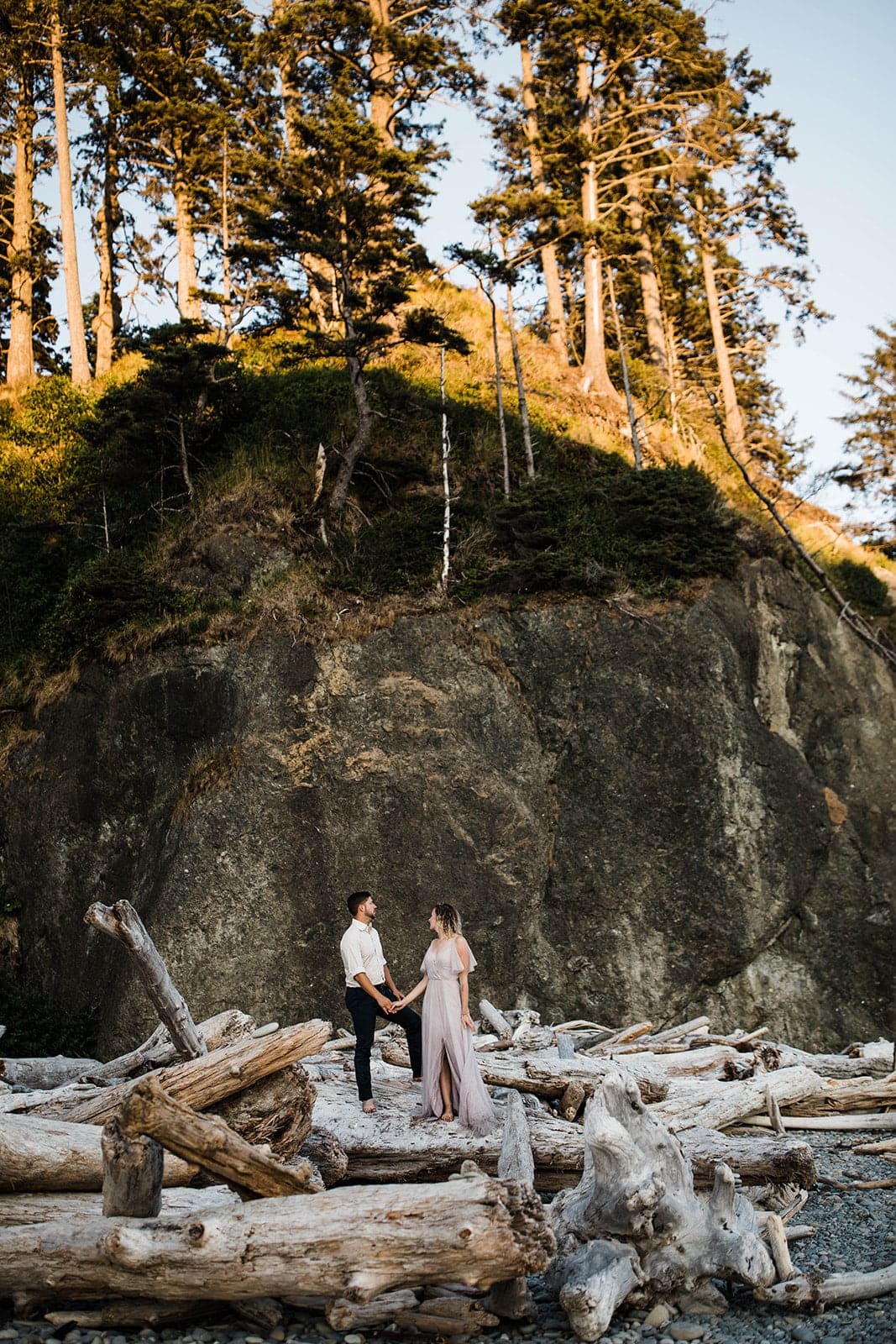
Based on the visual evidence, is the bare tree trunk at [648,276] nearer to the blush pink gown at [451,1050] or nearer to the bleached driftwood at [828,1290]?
the blush pink gown at [451,1050]

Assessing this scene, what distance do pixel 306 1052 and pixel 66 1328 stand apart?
76.6 inches

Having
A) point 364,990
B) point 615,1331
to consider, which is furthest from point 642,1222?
point 364,990

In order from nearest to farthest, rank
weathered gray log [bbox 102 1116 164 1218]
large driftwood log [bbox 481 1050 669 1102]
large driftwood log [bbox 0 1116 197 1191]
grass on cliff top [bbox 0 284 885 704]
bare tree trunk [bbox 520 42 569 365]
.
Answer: weathered gray log [bbox 102 1116 164 1218] < large driftwood log [bbox 0 1116 197 1191] < large driftwood log [bbox 481 1050 669 1102] < grass on cliff top [bbox 0 284 885 704] < bare tree trunk [bbox 520 42 569 365]

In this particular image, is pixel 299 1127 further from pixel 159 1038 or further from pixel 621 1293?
pixel 159 1038

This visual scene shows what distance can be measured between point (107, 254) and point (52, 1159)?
114 feet

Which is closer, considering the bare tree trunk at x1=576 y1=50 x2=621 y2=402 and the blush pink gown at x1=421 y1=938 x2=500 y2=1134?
the blush pink gown at x1=421 y1=938 x2=500 y2=1134

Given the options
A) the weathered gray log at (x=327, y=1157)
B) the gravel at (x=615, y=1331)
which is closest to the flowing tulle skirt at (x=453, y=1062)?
the weathered gray log at (x=327, y=1157)

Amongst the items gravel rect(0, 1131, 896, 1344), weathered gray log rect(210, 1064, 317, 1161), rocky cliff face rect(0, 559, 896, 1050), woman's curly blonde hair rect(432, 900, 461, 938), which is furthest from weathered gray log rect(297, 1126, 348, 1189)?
rocky cliff face rect(0, 559, 896, 1050)

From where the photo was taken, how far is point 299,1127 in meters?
6.97

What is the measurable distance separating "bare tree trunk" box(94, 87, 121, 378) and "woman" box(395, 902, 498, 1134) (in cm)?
2887

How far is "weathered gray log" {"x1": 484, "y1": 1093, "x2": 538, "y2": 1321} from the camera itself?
229 inches

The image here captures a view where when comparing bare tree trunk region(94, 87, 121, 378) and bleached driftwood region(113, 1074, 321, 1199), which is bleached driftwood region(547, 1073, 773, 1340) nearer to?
bleached driftwood region(113, 1074, 321, 1199)

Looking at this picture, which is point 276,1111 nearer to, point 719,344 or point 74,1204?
point 74,1204

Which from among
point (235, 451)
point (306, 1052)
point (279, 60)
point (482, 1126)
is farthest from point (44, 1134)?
point (279, 60)
